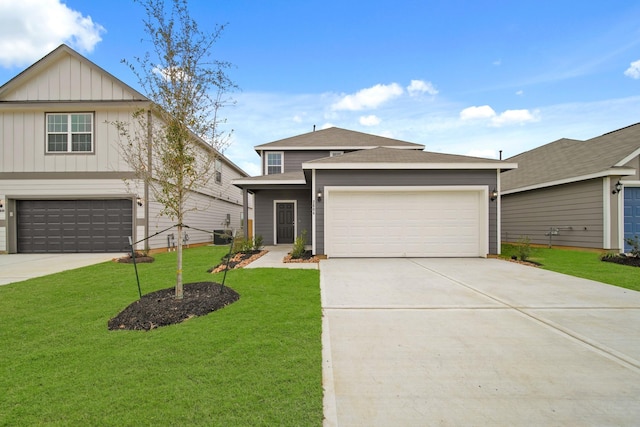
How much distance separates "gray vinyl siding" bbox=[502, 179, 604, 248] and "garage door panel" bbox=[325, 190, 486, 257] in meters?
4.93

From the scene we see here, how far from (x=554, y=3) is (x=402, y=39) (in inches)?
205

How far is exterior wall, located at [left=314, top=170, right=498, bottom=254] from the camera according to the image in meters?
9.04

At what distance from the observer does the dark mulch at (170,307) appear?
146 inches

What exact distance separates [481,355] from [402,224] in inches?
250

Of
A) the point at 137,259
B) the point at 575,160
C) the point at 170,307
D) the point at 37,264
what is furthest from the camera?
the point at 575,160

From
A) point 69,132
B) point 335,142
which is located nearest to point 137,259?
point 69,132

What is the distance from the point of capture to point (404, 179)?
9109mm

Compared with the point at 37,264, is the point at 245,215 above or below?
above

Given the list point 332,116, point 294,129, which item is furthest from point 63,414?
point 332,116

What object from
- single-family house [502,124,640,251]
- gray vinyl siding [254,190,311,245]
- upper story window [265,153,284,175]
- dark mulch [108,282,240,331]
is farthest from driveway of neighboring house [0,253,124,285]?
single-family house [502,124,640,251]

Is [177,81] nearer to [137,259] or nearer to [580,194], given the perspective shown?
[137,259]

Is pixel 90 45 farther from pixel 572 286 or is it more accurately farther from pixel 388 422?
pixel 572 286

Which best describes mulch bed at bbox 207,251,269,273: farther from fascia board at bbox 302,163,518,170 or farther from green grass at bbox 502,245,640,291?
green grass at bbox 502,245,640,291

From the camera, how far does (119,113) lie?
36.3 ft
